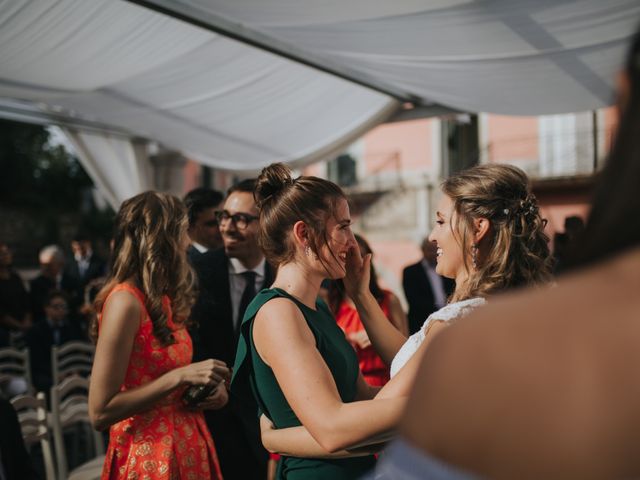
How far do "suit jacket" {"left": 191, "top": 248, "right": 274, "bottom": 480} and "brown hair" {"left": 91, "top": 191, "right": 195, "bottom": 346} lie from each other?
1.31 ft

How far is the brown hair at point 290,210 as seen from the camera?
202 centimetres

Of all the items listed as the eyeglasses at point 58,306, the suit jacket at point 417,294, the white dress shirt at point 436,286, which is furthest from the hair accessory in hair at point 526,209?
the eyeglasses at point 58,306

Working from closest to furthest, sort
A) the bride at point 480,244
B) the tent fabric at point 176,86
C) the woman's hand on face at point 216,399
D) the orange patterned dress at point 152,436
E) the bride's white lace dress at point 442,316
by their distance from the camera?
1. the bride's white lace dress at point 442,316
2. the bride at point 480,244
3. the orange patterned dress at point 152,436
4. the woman's hand on face at point 216,399
5. the tent fabric at point 176,86

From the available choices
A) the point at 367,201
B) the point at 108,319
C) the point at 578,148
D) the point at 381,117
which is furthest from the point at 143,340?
the point at 367,201

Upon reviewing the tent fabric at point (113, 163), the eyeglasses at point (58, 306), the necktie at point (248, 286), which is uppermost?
the tent fabric at point (113, 163)

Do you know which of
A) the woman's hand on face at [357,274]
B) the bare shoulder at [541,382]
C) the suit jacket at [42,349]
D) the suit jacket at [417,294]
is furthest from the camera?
the suit jacket at [42,349]

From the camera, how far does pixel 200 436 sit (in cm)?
260

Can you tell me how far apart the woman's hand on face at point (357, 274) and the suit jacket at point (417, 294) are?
3.22 meters

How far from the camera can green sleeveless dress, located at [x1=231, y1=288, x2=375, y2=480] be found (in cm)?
185

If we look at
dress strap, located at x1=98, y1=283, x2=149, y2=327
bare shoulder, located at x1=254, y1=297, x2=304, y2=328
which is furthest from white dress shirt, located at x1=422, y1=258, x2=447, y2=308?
bare shoulder, located at x1=254, y1=297, x2=304, y2=328

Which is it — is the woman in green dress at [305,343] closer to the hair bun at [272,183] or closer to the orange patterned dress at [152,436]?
the hair bun at [272,183]

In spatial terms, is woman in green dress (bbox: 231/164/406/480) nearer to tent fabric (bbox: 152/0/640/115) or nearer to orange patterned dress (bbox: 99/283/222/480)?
orange patterned dress (bbox: 99/283/222/480)

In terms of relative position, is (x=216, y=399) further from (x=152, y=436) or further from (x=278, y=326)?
(x=278, y=326)

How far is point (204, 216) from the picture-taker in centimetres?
420
